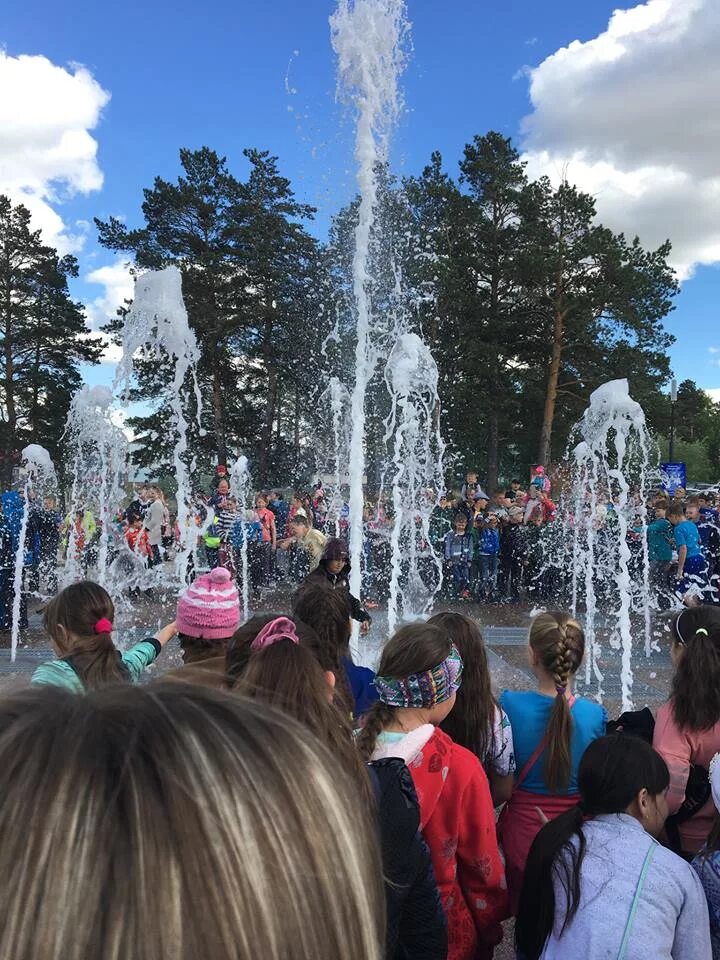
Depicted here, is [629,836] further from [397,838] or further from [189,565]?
[189,565]

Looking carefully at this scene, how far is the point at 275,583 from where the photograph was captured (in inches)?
582

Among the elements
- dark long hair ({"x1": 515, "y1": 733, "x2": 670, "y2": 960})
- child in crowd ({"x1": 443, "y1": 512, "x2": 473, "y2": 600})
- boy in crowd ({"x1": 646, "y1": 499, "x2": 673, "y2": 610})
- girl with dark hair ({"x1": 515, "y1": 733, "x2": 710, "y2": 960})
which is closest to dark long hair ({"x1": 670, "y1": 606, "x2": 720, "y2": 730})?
dark long hair ({"x1": 515, "y1": 733, "x2": 670, "y2": 960})

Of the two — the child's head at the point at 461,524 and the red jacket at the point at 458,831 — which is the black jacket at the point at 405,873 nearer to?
the red jacket at the point at 458,831

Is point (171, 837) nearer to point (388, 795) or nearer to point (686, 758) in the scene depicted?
point (388, 795)

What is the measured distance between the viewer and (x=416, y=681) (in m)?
2.18

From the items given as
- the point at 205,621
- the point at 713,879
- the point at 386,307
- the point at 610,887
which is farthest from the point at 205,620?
the point at 386,307

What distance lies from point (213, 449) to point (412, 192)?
620 inches

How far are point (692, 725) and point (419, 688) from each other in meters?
1.10

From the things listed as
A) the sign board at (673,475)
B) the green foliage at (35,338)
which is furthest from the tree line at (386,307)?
the sign board at (673,475)

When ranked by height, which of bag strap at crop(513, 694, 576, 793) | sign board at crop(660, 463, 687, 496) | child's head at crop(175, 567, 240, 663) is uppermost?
sign board at crop(660, 463, 687, 496)

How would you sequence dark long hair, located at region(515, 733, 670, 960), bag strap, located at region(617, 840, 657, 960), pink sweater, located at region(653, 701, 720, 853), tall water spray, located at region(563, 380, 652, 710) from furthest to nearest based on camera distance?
tall water spray, located at region(563, 380, 652, 710)
pink sweater, located at region(653, 701, 720, 853)
dark long hair, located at region(515, 733, 670, 960)
bag strap, located at region(617, 840, 657, 960)

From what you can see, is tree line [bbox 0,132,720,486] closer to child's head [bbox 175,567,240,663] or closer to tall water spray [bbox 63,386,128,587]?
A: tall water spray [bbox 63,386,128,587]

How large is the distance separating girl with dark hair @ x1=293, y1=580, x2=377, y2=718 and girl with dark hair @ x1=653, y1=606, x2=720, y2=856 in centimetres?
121

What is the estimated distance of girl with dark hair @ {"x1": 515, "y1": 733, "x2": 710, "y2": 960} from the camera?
67.7 inches
